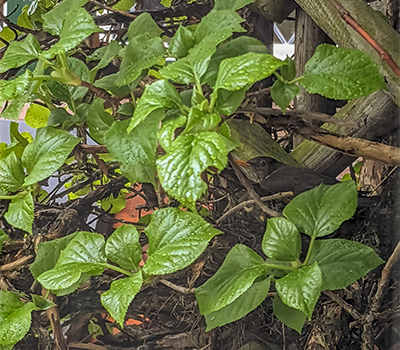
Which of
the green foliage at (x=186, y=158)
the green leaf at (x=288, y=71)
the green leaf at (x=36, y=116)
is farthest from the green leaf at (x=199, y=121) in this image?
the green leaf at (x=36, y=116)

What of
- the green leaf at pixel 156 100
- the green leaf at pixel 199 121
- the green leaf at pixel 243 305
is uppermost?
the green leaf at pixel 156 100

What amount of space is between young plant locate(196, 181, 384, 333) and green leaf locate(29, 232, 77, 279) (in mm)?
192

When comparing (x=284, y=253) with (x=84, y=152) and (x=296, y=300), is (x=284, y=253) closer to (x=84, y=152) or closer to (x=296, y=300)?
(x=296, y=300)

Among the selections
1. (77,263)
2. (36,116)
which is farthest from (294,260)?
(36,116)

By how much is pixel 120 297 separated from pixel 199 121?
178 millimetres

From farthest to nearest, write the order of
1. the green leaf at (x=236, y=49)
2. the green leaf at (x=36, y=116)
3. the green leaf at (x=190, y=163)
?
the green leaf at (x=36, y=116) → the green leaf at (x=236, y=49) → the green leaf at (x=190, y=163)

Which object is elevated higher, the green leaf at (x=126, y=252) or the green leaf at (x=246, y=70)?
the green leaf at (x=246, y=70)

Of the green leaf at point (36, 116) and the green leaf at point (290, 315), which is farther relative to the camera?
the green leaf at point (36, 116)

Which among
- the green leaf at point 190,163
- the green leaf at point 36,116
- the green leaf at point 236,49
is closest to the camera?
the green leaf at point 190,163

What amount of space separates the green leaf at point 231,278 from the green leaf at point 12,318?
0.68ft

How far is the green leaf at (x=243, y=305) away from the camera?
412mm

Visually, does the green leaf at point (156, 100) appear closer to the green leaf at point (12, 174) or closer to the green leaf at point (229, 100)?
the green leaf at point (229, 100)

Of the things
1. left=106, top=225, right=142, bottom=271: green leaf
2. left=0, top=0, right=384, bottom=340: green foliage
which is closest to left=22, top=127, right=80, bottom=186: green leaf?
left=0, top=0, right=384, bottom=340: green foliage

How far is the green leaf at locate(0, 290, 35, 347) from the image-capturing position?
0.47m
